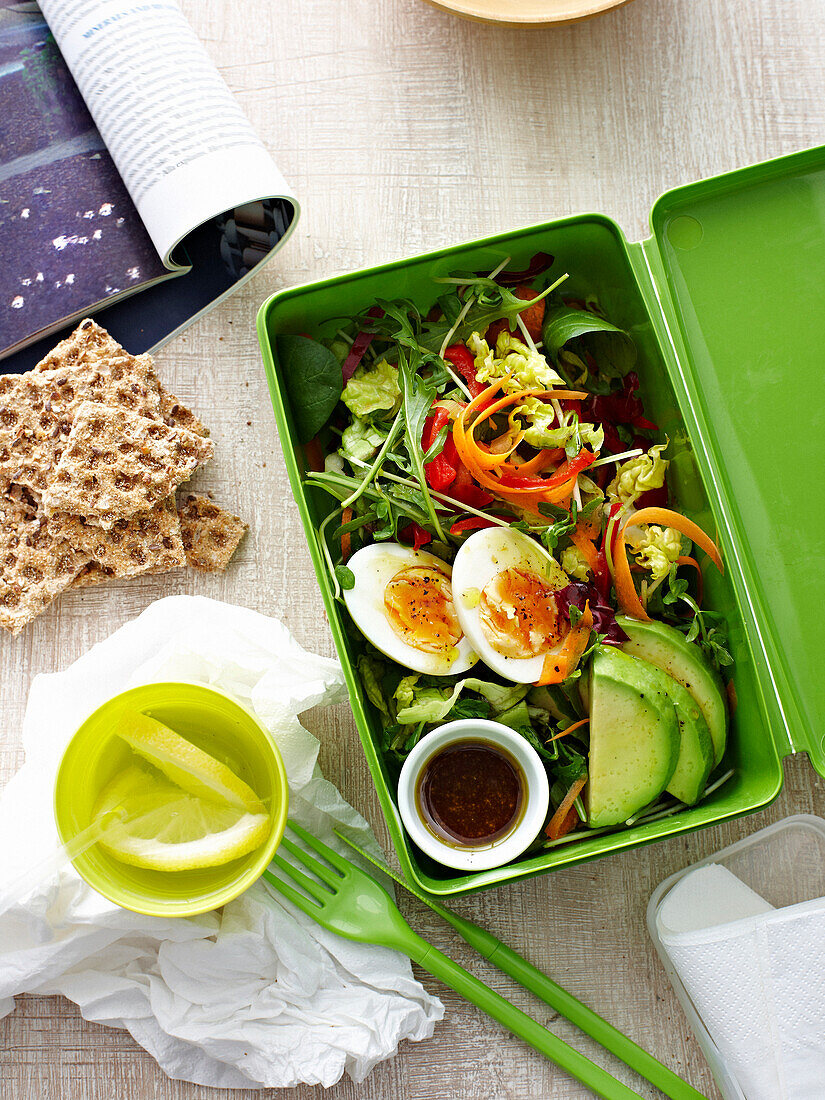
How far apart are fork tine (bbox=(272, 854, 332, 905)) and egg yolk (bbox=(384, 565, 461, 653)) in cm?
44

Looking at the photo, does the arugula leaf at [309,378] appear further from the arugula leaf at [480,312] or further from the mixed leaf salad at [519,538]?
the arugula leaf at [480,312]

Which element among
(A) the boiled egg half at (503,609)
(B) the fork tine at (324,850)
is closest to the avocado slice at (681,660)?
(A) the boiled egg half at (503,609)

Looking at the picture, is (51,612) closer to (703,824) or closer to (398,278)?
(398,278)

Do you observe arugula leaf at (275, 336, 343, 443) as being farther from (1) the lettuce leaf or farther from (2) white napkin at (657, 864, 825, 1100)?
(2) white napkin at (657, 864, 825, 1100)

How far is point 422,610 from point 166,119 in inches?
35.8

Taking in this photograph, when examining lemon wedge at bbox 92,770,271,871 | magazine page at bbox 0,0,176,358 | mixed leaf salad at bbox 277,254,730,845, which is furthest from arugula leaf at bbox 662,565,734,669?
magazine page at bbox 0,0,176,358

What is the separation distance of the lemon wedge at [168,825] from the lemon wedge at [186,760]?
0.8 inches

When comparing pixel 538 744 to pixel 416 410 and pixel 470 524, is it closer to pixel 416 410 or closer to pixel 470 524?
pixel 470 524

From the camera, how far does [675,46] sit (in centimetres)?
152

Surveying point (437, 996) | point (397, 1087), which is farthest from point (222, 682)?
point (397, 1087)

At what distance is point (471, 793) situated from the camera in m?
1.22

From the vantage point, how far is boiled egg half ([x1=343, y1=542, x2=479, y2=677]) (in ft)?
3.95

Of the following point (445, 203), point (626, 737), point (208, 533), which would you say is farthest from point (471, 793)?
point (445, 203)

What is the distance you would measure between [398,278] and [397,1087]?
135 centimetres
